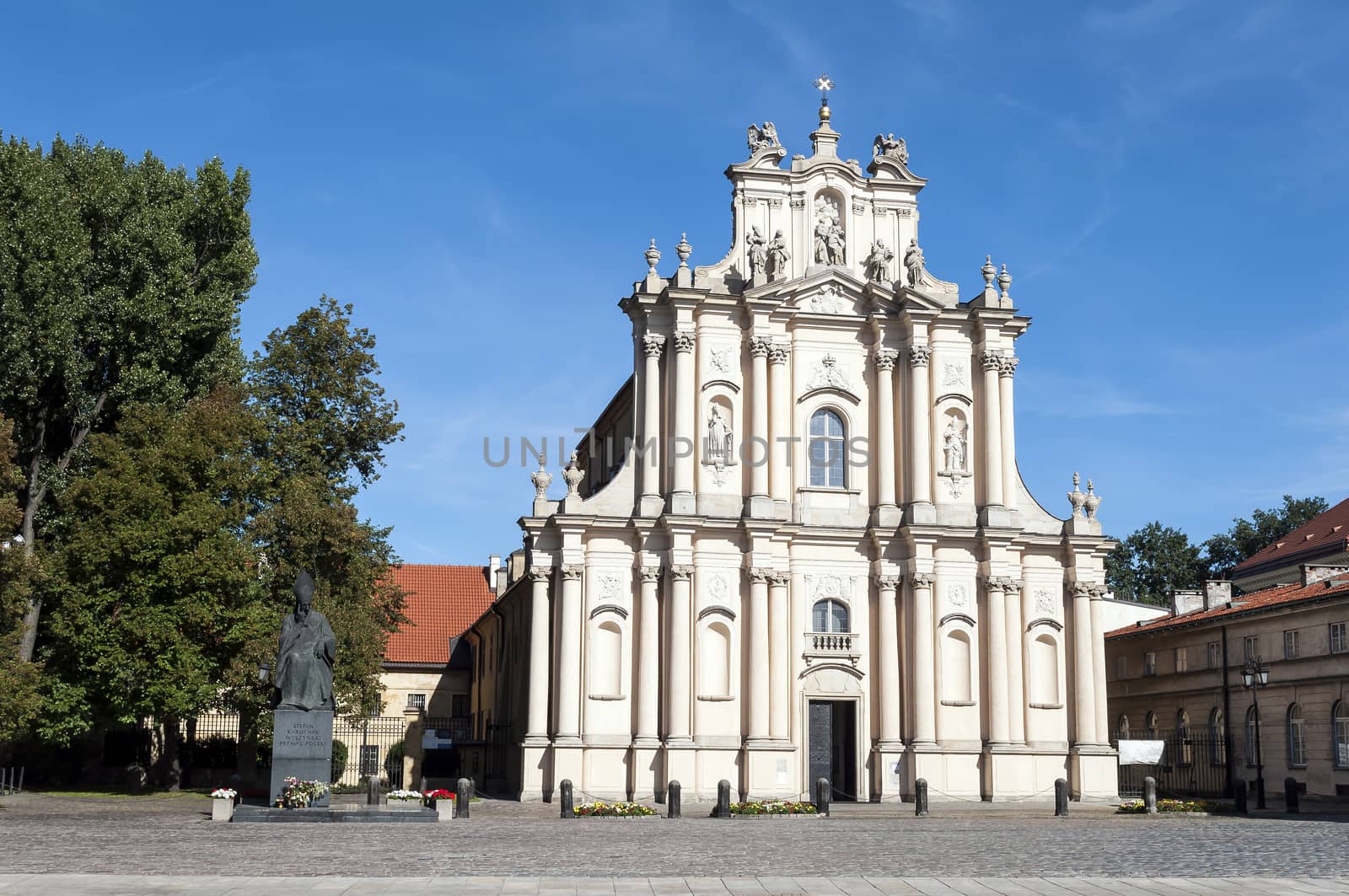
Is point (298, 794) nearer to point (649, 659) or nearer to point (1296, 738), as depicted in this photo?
point (649, 659)

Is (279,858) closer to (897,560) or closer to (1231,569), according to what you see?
(897,560)

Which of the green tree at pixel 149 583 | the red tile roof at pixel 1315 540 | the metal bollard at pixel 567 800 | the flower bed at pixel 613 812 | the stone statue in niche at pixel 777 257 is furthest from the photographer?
the red tile roof at pixel 1315 540

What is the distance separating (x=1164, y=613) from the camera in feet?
185

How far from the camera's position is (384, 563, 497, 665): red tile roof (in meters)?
60.3

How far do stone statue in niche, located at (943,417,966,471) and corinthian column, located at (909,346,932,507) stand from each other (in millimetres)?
523

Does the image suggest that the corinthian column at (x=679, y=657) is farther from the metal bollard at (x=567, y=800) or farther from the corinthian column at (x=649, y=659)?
the metal bollard at (x=567, y=800)

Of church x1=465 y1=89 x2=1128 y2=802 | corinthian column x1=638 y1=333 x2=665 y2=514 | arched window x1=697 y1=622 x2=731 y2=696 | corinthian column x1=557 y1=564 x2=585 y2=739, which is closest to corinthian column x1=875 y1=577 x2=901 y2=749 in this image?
church x1=465 y1=89 x2=1128 y2=802

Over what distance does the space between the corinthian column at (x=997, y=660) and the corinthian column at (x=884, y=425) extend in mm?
3908

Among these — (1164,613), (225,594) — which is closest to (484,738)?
(225,594)

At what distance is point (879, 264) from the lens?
133ft

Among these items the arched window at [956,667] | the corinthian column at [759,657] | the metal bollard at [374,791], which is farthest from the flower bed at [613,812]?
the arched window at [956,667]

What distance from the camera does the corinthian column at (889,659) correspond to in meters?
37.8

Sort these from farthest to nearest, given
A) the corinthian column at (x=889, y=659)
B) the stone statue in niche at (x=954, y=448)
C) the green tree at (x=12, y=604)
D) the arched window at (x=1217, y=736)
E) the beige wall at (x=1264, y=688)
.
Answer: the arched window at (x=1217, y=736) < the beige wall at (x=1264, y=688) < the stone statue in niche at (x=954, y=448) < the corinthian column at (x=889, y=659) < the green tree at (x=12, y=604)

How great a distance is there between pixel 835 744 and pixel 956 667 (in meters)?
4.18
